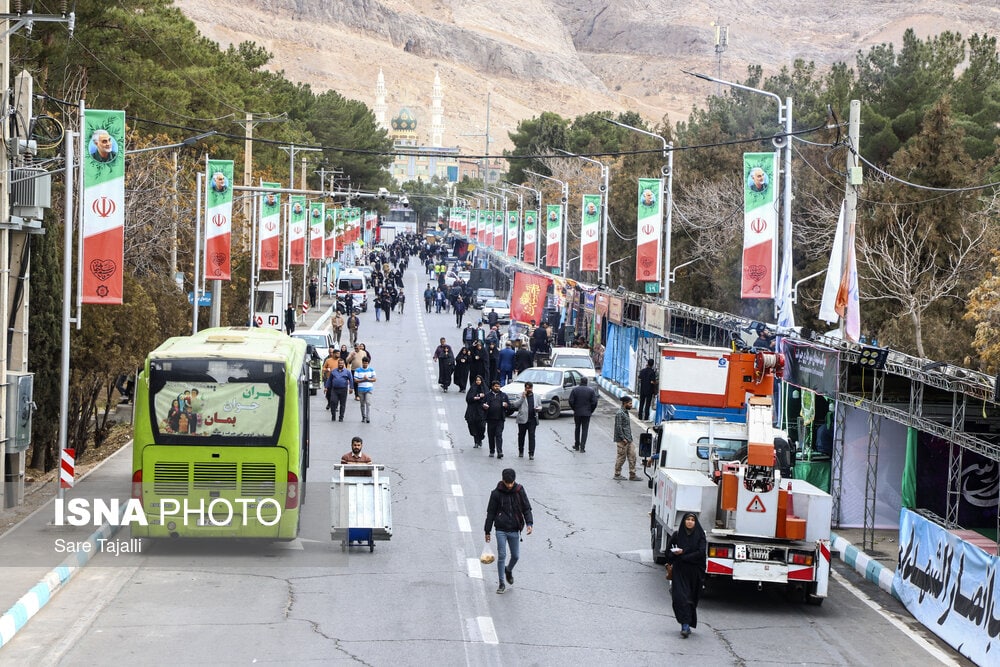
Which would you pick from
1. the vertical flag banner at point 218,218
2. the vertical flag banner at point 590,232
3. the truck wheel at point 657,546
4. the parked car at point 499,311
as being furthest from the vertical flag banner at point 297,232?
the truck wheel at point 657,546

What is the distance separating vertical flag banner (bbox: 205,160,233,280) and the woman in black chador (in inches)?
865

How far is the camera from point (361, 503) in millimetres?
18031

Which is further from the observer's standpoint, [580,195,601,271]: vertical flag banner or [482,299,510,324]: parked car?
[482,299,510,324]: parked car

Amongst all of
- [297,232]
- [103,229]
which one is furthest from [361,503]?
[297,232]

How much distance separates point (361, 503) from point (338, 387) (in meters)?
14.6

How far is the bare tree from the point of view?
115 feet

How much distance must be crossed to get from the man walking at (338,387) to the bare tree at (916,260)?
13.0 metres

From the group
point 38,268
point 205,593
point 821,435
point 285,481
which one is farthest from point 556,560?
point 38,268

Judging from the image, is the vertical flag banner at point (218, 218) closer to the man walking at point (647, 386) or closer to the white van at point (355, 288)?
the man walking at point (647, 386)

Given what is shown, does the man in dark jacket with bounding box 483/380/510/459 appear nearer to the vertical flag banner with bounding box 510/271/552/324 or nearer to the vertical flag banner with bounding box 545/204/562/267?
the vertical flag banner with bounding box 510/271/552/324

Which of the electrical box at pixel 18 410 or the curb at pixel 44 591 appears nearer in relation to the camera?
the curb at pixel 44 591

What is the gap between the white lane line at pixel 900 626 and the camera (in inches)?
553

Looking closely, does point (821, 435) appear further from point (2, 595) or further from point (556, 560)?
point (2, 595)

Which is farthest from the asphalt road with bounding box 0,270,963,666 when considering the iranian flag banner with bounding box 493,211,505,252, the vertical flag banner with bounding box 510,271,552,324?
the iranian flag banner with bounding box 493,211,505,252
